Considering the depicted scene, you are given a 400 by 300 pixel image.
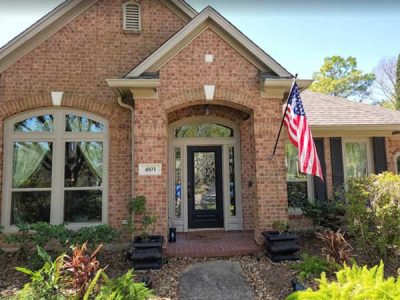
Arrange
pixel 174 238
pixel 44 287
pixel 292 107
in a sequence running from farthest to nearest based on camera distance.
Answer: pixel 174 238
pixel 292 107
pixel 44 287

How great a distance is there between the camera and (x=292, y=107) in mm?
5582

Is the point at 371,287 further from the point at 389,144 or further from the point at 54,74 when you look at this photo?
the point at 54,74

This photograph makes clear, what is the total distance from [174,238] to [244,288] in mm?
2604

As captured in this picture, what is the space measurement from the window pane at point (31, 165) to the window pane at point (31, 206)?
8.4 inches

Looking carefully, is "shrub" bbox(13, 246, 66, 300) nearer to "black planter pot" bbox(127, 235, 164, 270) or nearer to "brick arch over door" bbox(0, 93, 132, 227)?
"black planter pot" bbox(127, 235, 164, 270)

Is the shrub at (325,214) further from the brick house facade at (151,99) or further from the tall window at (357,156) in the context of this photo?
the tall window at (357,156)

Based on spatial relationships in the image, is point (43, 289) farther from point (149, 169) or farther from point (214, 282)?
point (149, 169)

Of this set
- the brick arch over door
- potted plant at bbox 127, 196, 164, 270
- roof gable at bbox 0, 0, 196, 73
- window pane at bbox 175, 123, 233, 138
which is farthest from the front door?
roof gable at bbox 0, 0, 196, 73

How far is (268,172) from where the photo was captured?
6.28m

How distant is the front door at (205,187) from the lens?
26.0 feet

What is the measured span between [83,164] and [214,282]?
4.24 meters

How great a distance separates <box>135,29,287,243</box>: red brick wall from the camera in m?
6.13

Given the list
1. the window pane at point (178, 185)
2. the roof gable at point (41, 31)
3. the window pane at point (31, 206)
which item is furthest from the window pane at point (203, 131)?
the roof gable at point (41, 31)

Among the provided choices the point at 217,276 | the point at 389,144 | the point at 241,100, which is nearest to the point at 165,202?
the point at 217,276
